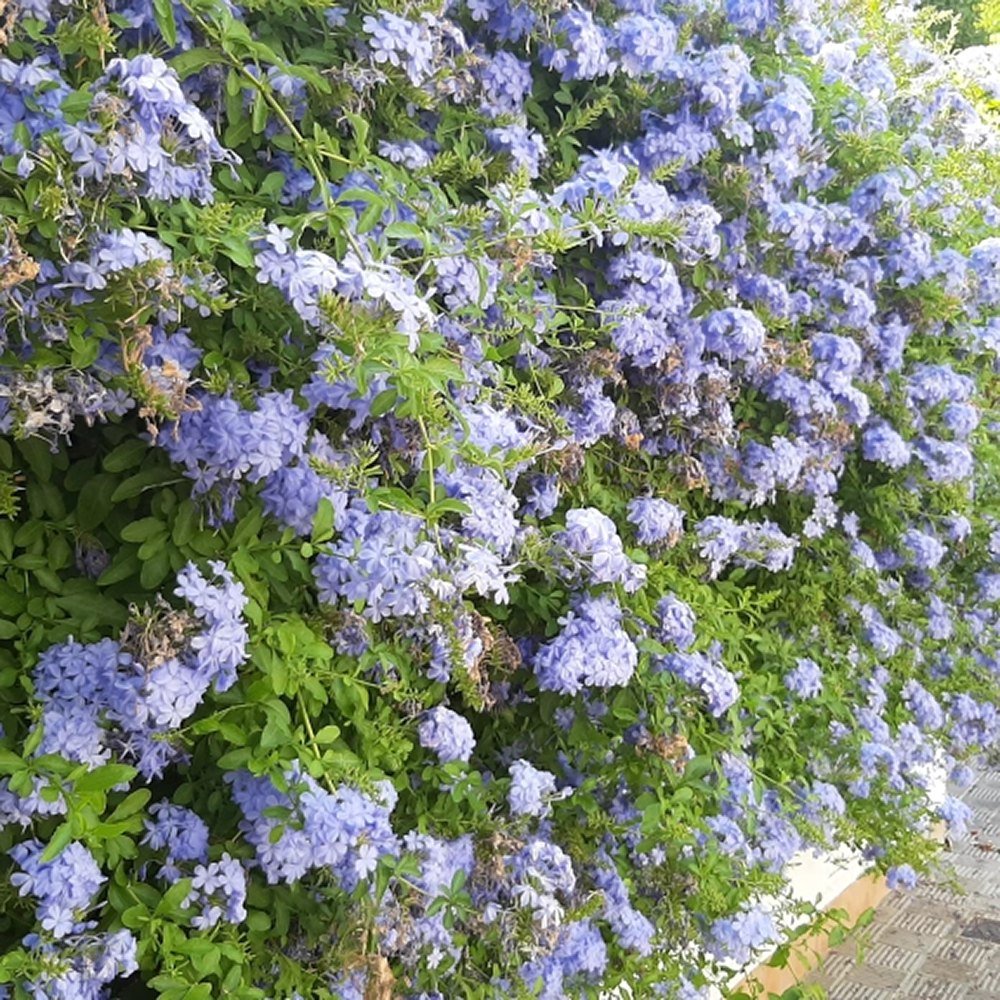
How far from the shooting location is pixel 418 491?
1705mm

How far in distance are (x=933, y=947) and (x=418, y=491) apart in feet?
11.0

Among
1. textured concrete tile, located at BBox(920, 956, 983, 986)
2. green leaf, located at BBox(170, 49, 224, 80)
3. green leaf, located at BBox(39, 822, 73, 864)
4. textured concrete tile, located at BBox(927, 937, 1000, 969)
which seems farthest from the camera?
textured concrete tile, located at BBox(927, 937, 1000, 969)

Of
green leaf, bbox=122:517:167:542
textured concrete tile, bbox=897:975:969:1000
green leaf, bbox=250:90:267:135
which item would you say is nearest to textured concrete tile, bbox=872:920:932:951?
textured concrete tile, bbox=897:975:969:1000

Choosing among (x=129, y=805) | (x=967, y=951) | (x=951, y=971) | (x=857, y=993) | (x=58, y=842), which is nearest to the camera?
(x=58, y=842)

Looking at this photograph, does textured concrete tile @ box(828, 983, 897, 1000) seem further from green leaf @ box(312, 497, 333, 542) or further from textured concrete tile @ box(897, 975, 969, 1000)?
green leaf @ box(312, 497, 333, 542)

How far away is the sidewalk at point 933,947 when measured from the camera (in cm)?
387

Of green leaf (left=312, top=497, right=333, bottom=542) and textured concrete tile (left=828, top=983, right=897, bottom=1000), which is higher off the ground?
green leaf (left=312, top=497, right=333, bottom=542)

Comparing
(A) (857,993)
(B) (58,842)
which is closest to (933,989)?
(A) (857,993)

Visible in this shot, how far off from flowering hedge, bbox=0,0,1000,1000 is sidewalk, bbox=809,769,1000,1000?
137cm

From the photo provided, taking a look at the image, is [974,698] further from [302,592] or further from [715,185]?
[302,592]

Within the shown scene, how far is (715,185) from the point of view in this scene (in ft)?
8.14

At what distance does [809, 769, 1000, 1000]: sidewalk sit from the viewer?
3.87 metres

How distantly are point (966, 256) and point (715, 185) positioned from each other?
1.34 m

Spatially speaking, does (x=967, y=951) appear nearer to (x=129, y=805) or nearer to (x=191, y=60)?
(x=129, y=805)
